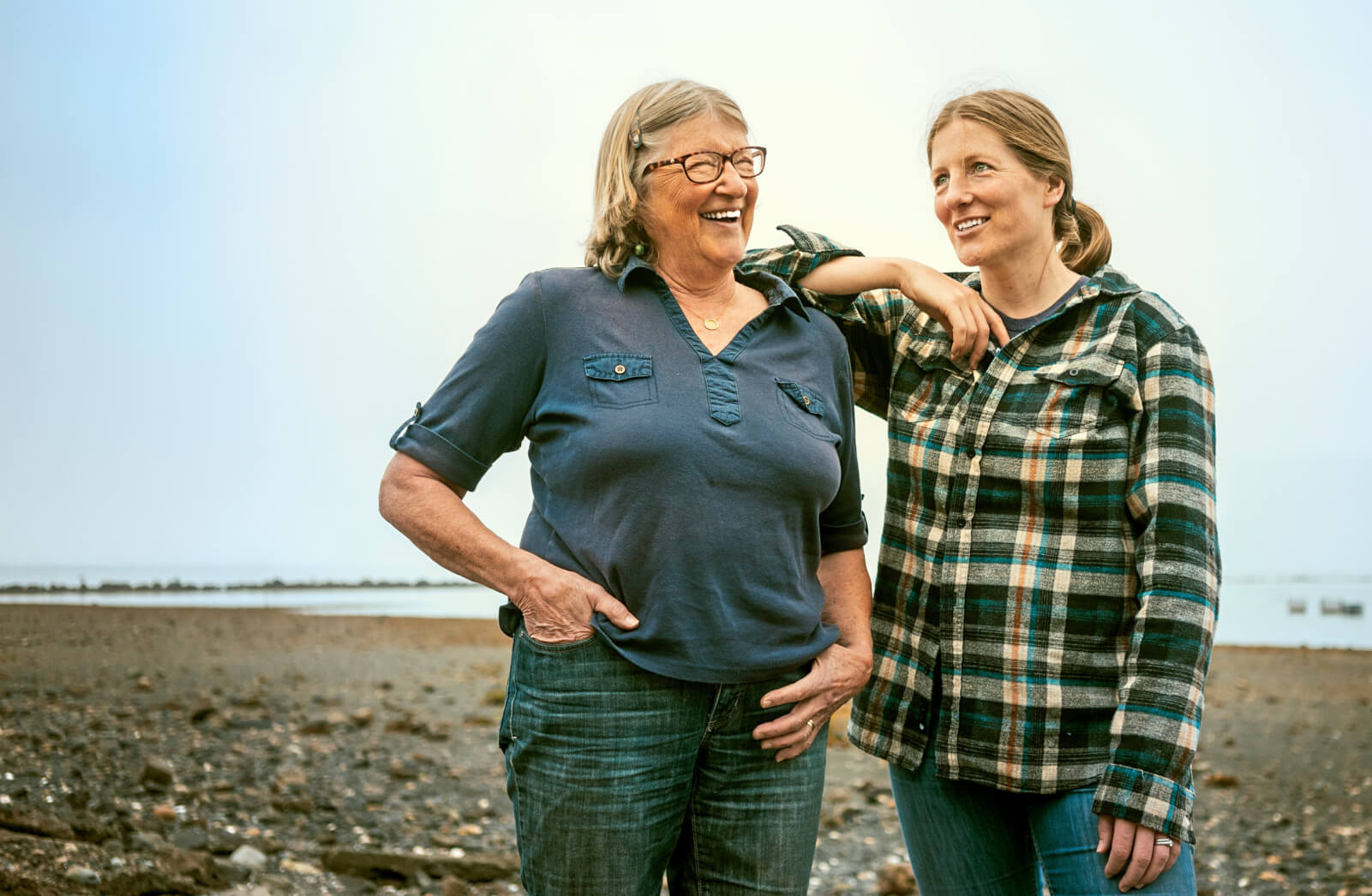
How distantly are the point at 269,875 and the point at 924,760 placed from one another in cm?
303

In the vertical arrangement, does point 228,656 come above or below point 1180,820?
below

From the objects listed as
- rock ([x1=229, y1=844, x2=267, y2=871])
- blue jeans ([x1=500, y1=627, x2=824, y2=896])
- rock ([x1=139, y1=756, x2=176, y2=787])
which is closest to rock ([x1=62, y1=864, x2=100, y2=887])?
rock ([x1=229, y1=844, x2=267, y2=871])

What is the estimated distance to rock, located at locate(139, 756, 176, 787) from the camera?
4941 millimetres

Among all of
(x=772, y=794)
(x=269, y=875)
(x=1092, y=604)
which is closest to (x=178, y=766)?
(x=269, y=875)

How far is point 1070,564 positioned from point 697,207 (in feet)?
2.70

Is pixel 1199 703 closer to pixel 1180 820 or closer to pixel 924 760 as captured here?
pixel 1180 820

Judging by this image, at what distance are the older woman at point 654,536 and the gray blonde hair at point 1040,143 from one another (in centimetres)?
43

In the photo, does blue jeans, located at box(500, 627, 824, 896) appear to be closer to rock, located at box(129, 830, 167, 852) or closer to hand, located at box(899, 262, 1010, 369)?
hand, located at box(899, 262, 1010, 369)

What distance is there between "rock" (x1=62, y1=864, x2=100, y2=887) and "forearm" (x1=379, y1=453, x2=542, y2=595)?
273cm

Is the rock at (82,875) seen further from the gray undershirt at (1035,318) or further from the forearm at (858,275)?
the gray undershirt at (1035,318)

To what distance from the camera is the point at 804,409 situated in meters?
1.71

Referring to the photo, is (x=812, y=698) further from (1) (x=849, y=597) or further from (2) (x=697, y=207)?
(2) (x=697, y=207)

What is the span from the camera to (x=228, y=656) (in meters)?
10.3

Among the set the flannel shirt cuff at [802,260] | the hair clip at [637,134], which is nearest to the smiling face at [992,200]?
the flannel shirt cuff at [802,260]
